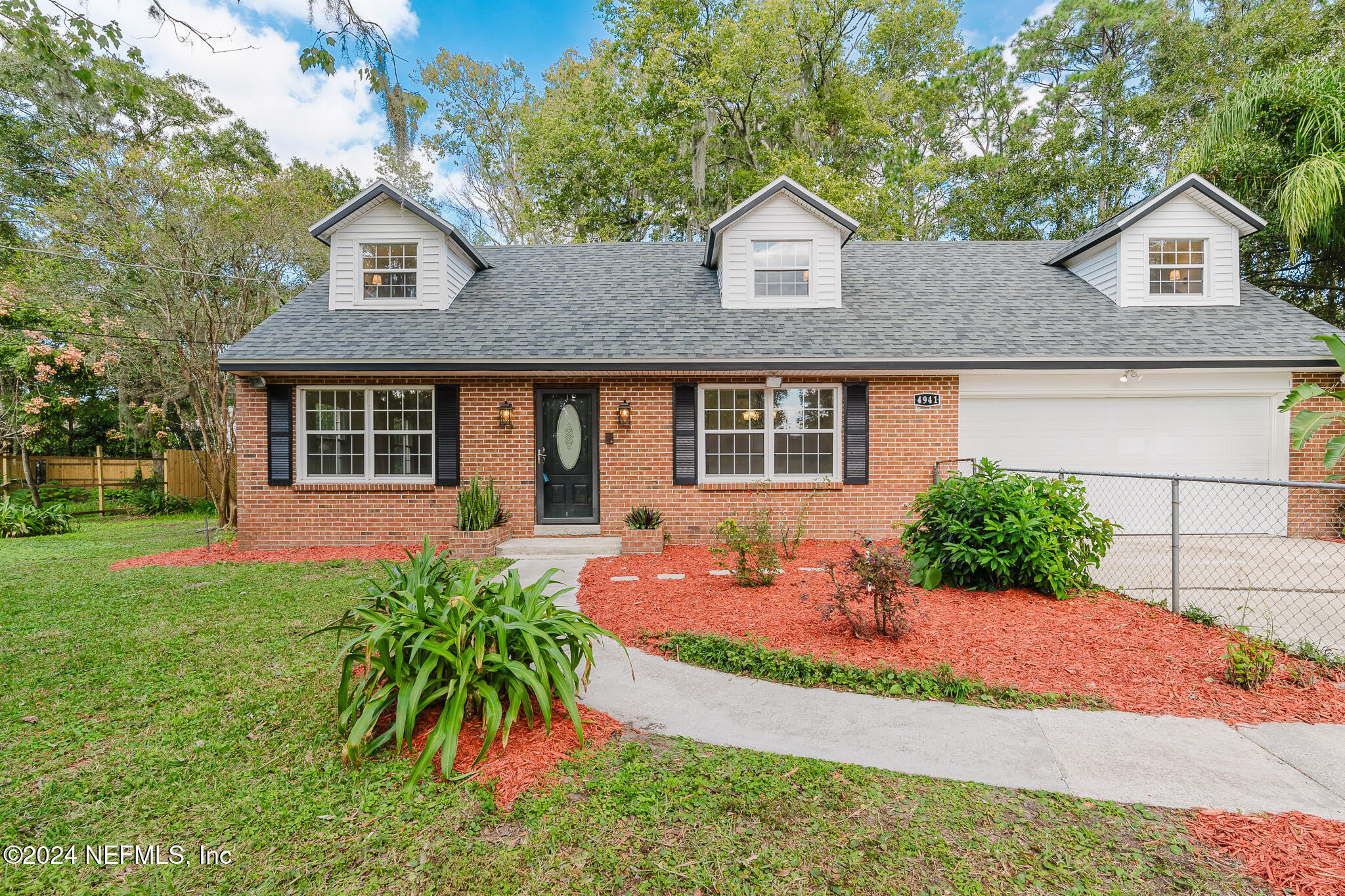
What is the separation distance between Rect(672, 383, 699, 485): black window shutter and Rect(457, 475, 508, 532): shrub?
259 cm

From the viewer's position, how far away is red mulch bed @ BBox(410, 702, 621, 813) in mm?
2459

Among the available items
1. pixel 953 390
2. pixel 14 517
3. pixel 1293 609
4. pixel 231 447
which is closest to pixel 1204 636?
pixel 1293 609

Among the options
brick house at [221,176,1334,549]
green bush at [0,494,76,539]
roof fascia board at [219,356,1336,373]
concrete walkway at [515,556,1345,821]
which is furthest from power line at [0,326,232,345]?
concrete walkway at [515,556,1345,821]

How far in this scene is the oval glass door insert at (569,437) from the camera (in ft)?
28.6

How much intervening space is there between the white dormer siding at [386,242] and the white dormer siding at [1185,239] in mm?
11259

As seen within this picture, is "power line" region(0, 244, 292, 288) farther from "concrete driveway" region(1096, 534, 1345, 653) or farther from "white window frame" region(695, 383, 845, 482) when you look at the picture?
"concrete driveway" region(1096, 534, 1345, 653)

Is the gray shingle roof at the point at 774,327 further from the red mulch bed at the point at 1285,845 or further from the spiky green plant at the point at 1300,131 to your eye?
the red mulch bed at the point at 1285,845

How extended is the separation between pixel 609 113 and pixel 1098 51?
17029mm

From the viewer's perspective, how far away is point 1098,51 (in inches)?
780

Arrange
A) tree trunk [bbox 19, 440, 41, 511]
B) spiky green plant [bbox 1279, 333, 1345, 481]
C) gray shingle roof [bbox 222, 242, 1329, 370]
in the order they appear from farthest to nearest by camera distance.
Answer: tree trunk [bbox 19, 440, 41, 511] → gray shingle roof [bbox 222, 242, 1329, 370] → spiky green plant [bbox 1279, 333, 1345, 481]

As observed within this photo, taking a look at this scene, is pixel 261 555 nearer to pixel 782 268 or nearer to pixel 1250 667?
pixel 782 268

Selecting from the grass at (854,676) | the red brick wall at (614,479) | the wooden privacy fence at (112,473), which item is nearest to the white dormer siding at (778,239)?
the red brick wall at (614,479)

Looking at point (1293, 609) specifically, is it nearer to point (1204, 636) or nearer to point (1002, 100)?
point (1204, 636)

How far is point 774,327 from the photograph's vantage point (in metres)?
8.84
